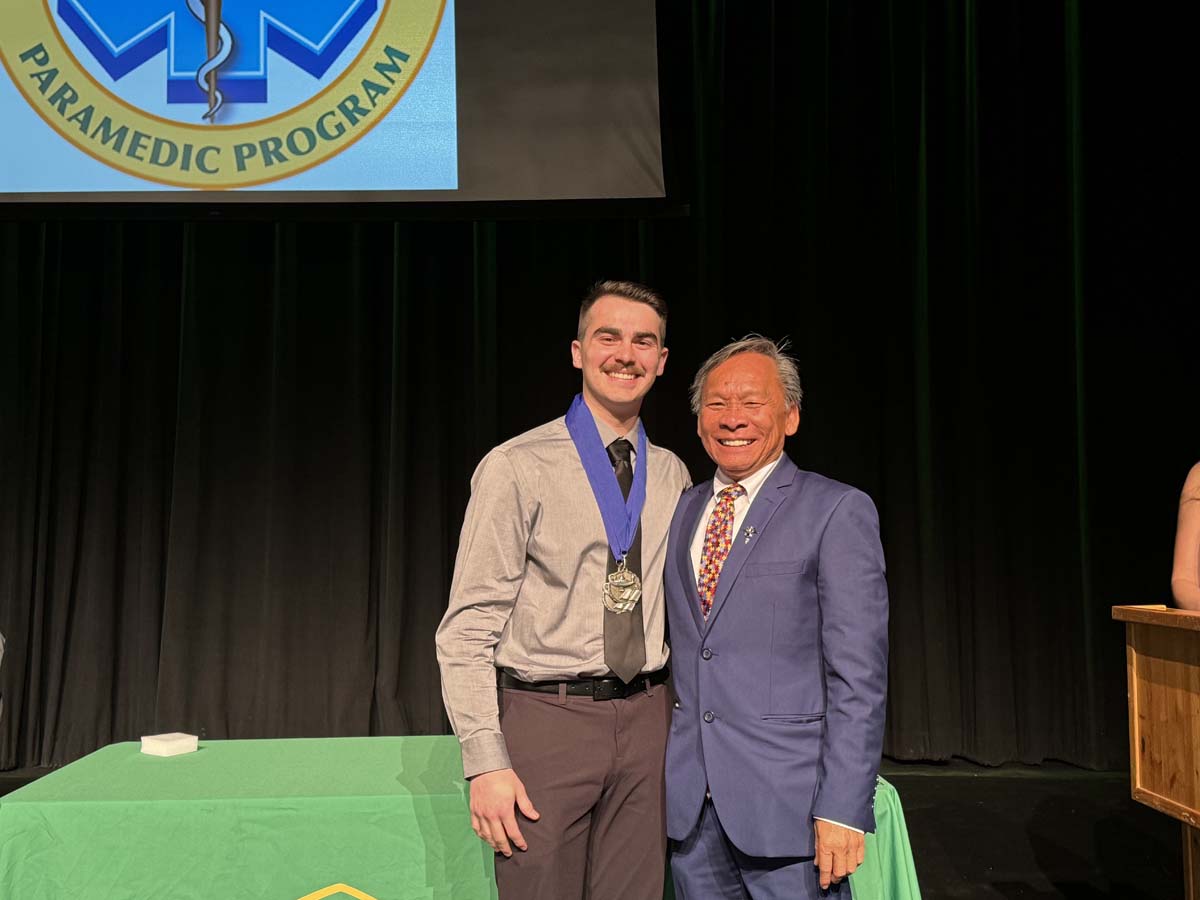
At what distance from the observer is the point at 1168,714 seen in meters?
2.34

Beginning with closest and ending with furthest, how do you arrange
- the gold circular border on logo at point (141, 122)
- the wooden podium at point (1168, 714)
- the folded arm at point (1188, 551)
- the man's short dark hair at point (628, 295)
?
the man's short dark hair at point (628, 295) → the wooden podium at point (1168, 714) → the folded arm at point (1188, 551) → the gold circular border on logo at point (141, 122)

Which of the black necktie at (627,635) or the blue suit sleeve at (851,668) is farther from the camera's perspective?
the black necktie at (627,635)

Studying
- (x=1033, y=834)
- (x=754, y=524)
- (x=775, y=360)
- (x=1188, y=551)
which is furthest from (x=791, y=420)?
(x=1033, y=834)

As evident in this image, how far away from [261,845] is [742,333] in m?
3.25

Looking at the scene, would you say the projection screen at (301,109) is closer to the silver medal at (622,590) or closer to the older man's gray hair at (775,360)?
the older man's gray hair at (775,360)

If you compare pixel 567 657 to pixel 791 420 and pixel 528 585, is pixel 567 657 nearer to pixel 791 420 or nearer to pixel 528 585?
pixel 528 585

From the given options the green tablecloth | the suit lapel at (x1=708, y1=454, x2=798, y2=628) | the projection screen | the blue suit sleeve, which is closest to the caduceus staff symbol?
the projection screen

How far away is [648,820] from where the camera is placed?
1685 millimetres

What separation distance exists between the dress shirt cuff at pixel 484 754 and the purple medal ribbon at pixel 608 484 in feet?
1.23

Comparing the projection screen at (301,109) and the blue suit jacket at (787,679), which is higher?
the projection screen at (301,109)

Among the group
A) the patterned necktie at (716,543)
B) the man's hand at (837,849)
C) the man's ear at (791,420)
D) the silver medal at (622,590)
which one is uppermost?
the man's ear at (791,420)

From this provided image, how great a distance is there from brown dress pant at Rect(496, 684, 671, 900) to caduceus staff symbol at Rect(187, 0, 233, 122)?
2494 millimetres

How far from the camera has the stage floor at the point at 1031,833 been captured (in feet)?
9.90

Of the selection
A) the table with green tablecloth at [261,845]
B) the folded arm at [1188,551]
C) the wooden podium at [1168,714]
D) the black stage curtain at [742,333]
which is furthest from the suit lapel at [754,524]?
the black stage curtain at [742,333]
